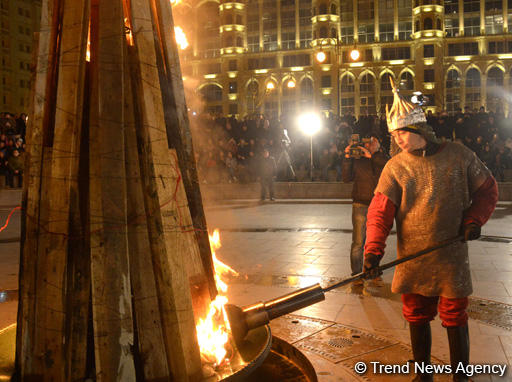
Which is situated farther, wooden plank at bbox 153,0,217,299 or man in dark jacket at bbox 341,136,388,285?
man in dark jacket at bbox 341,136,388,285

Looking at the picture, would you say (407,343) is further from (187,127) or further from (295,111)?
(295,111)

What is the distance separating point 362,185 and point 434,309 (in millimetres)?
2922

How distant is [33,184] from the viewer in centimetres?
253

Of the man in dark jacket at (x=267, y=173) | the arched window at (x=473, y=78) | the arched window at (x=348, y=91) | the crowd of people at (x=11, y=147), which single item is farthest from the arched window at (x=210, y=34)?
the crowd of people at (x=11, y=147)

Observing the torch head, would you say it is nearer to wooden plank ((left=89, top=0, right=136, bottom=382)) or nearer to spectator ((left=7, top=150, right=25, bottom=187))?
wooden plank ((left=89, top=0, right=136, bottom=382))

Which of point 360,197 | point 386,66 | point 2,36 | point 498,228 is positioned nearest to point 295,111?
point 386,66

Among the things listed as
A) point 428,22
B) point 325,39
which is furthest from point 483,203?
point 428,22

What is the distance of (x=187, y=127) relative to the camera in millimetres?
2895

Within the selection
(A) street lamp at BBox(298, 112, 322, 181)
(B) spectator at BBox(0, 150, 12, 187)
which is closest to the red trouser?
(B) spectator at BBox(0, 150, 12, 187)

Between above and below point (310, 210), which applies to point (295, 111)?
above

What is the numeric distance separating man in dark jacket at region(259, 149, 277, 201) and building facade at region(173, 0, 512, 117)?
44.4 metres

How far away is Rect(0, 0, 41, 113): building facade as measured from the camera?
80875 mm

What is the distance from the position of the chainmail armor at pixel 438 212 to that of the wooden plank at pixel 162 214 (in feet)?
4.64

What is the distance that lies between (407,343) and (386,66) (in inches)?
2534
